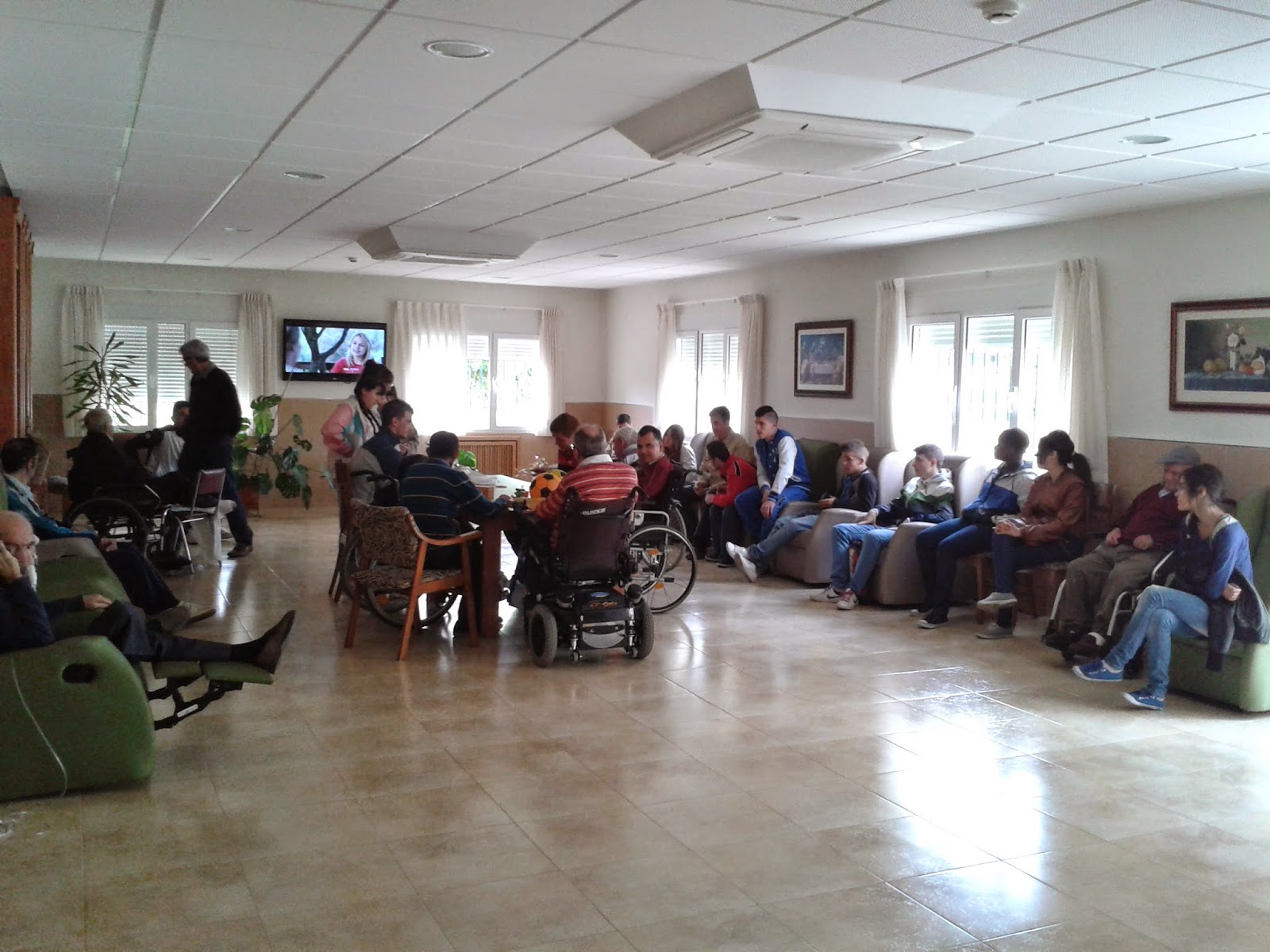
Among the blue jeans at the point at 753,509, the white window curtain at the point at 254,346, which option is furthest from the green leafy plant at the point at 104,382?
the blue jeans at the point at 753,509

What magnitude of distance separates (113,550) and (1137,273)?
21.4ft

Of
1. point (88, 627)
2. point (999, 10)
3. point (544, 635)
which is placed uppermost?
point (999, 10)

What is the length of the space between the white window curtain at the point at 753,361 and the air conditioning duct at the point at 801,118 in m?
5.97

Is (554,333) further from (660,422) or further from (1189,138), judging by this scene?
(1189,138)

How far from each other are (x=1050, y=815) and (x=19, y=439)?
539 cm

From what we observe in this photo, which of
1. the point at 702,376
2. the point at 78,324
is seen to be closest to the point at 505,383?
the point at 702,376

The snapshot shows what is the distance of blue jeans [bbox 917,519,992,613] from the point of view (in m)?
7.11

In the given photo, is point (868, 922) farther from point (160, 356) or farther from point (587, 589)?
point (160, 356)

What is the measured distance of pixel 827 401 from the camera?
1039cm

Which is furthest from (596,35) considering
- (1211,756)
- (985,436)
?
(985,436)

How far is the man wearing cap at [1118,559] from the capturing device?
19.7 ft

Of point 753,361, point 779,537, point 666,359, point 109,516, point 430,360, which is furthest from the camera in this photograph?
point 430,360

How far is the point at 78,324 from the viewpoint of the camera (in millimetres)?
11906

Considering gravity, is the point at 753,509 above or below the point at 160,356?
below
